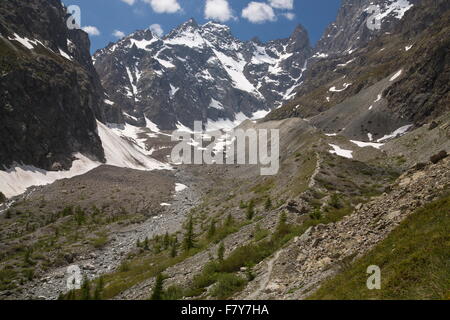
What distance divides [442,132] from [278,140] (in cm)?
6441

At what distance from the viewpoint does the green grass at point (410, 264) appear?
39.1 feet

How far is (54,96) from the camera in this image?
12244 centimetres

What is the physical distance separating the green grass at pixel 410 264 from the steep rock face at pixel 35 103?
9549 centimetres

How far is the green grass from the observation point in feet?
39.1

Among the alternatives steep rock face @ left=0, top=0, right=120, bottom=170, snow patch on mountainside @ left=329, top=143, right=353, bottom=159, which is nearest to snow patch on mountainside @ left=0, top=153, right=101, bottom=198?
steep rock face @ left=0, top=0, right=120, bottom=170

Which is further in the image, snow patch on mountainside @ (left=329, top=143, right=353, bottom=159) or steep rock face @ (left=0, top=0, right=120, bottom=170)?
steep rock face @ (left=0, top=0, right=120, bottom=170)

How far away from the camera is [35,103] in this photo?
11275 centimetres

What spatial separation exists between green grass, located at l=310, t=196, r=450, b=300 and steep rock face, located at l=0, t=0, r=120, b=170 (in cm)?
9549

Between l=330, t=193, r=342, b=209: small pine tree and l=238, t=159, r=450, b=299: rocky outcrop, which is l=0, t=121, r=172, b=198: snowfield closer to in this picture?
l=330, t=193, r=342, b=209: small pine tree

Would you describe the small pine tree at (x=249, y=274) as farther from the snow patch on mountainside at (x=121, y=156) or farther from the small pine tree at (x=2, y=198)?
the snow patch on mountainside at (x=121, y=156)

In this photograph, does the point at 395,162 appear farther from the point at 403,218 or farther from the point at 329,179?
the point at 403,218

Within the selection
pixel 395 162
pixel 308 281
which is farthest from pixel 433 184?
Result: pixel 395 162

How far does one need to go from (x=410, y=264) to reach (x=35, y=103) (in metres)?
119

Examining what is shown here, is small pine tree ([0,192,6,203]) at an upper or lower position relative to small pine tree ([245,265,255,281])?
→ upper
